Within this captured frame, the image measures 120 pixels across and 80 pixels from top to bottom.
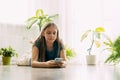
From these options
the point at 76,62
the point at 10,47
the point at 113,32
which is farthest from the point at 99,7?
the point at 10,47

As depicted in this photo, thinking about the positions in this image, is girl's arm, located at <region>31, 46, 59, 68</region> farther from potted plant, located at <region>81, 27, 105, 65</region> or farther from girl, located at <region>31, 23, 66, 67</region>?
potted plant, located at <region>81, 27, 105, 65</region>

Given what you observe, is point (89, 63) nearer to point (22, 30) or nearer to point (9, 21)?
point (22, 30)

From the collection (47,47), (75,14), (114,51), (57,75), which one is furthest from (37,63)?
(75,14)

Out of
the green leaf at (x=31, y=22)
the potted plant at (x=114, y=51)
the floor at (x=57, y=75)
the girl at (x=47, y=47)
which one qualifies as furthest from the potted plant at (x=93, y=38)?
the floor at (x=57, y=75)

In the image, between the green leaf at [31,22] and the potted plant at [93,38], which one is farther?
the green leaf at [31,22]

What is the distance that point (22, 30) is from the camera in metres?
→ 4.40

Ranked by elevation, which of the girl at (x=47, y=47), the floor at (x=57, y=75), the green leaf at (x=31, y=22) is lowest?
the floor at (x=57, y=75)

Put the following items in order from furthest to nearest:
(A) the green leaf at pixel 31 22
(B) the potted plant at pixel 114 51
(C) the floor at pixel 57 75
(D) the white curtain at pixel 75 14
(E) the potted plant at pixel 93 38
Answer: (D) the white curtain at pixel 75 14
(A) the green leaf at pixel 31 22
(E) the potted plant at pixel 93 38
(B) the potted plant at pixel 114 51
(C) the floor at pixel 57 75

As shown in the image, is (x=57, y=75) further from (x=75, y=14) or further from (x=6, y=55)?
(x=75, y=14)

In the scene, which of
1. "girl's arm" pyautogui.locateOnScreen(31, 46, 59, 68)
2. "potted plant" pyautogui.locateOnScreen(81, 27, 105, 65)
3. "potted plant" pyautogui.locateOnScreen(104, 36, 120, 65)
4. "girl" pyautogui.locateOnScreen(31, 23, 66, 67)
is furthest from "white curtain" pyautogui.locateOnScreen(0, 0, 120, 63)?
"girl's arm" pyautogui.locateOnScreen(31, 46, 59, 68)

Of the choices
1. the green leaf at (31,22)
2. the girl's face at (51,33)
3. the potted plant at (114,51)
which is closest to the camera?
the girl's face at (51,33)

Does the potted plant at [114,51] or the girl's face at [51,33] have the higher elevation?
the girl's face at [51,33]

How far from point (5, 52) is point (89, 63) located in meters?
1.36

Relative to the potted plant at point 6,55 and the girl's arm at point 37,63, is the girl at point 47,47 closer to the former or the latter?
the girl's arm at point 37,63
